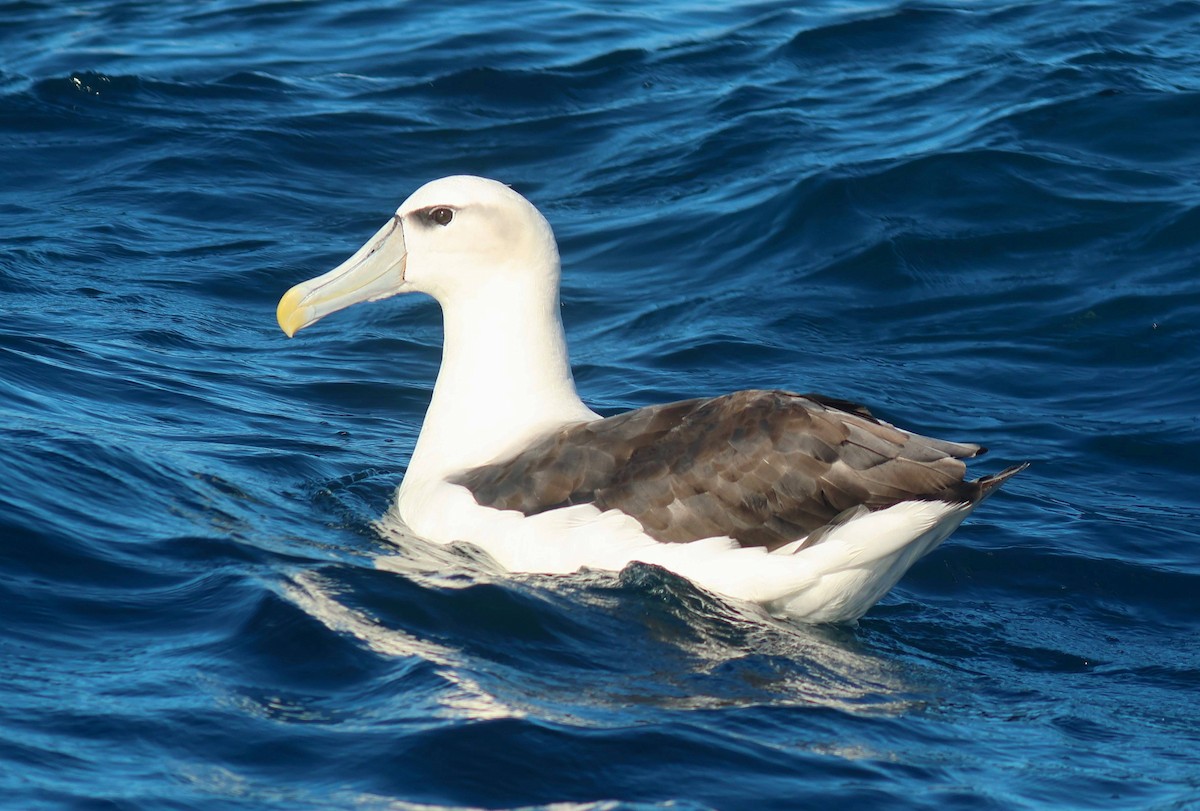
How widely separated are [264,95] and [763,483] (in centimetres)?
1026

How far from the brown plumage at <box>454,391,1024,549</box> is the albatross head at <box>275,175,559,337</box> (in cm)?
Answer: 114

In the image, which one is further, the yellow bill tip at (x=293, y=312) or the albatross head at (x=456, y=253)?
the yellow bill tip at (x=293, y=312)

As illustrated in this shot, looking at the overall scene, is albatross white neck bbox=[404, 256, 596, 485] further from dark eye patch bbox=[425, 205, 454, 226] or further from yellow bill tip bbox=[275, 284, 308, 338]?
yellow bill tip bbox=[275, 284, 308, 338]

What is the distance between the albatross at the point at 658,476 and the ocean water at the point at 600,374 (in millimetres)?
174

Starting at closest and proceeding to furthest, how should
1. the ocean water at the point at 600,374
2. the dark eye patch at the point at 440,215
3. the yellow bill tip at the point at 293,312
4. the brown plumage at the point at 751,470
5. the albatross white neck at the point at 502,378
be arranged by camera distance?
the ocean water at the point at 600,374 → the brown plumage at the point at 751,470 → the albatross white neck at the point at 502,378 → the dark eye patch at the point at 440,215 → the yellow bill tip at the point at 293,312

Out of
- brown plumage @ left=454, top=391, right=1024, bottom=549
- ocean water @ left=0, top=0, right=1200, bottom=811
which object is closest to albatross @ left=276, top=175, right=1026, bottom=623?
brown plumage @ left=454, top=391, right=1024, bottom=549

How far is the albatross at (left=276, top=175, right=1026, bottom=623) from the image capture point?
600 centimetres

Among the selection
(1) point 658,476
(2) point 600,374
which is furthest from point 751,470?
(2) point 600,374

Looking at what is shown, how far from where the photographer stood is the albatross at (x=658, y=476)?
19.7 ft

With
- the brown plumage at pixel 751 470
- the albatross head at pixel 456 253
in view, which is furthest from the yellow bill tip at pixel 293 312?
the brown plumage at pixel 751 470

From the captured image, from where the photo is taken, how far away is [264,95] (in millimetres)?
15148

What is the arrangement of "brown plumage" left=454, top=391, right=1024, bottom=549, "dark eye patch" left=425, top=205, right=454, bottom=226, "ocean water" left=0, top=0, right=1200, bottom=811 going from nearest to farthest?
"ocean water" left=0, top=0, right=1200, bottom=811 < "brown plumage" left=454, top=391, right=1024, bottom=549 < "dark eye patch" left=425, top=205, right=454, bottom=226

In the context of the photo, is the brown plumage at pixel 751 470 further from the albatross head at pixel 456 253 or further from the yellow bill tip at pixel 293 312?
the yellow bill tip at pixel 293 312

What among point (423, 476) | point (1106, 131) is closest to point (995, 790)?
point (423, 476)
